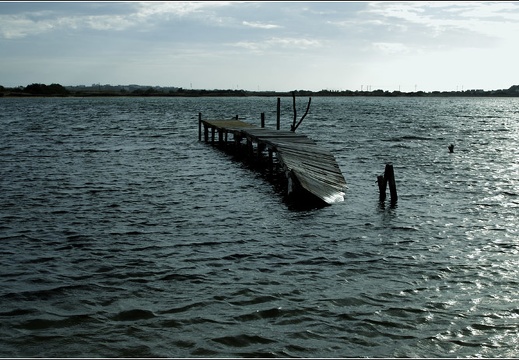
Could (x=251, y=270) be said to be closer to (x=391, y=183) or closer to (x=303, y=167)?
(x=391, y=183)

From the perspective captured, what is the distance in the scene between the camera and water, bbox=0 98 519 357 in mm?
7652

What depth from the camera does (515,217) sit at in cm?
1535

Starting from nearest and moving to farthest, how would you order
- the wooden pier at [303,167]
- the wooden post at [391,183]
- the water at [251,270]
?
the water at [251,270]
the wooden pier at [303,167]
the wooden post at [391,183]

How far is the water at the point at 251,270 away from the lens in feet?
25.1

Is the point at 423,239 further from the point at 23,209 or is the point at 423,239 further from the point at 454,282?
the point at 23,209

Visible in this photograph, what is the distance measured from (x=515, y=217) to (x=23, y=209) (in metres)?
13.5

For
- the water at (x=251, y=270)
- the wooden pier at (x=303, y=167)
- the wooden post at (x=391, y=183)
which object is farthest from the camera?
the wooden post at (x=391, y=183)

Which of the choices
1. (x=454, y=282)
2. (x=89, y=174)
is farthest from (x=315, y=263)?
(x=89, y=174)

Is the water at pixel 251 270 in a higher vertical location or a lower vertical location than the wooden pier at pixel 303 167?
lower

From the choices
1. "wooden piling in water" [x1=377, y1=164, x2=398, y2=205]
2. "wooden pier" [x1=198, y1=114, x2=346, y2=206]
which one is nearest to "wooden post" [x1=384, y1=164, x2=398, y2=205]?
"wooden piling in water" [x1=377, y1=164, x2=398, y2=205]

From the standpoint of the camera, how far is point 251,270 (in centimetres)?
1055

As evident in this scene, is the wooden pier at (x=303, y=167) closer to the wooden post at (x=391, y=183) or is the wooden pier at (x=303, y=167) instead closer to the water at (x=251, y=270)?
the water at (x=251, y=270)

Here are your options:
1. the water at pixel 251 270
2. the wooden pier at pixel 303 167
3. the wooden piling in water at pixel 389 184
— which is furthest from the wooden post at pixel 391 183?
the wooden pier at pixel 303 167

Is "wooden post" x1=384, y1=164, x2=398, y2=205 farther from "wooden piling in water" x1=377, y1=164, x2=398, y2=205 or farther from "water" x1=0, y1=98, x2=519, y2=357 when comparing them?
"water" x1=0, y1=98, x2=519, y2=357
